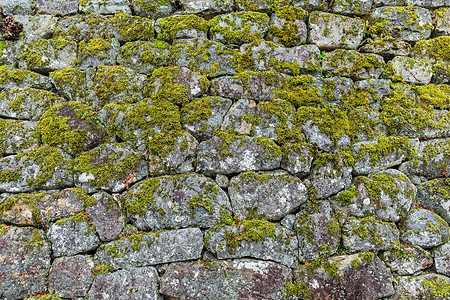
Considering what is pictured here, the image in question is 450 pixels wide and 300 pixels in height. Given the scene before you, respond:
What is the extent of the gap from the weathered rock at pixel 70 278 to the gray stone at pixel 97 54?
2.93 meters

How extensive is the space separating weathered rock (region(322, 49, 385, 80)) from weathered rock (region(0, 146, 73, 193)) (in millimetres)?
4237

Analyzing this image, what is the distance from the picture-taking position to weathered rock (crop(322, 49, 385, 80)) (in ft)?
13.0

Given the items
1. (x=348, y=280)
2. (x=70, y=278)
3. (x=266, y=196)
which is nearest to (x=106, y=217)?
(x=70, y=278)

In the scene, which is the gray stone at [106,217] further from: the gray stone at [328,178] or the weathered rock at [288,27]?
the weathered rock at [288,27]

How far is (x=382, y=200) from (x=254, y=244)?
6.18 ft

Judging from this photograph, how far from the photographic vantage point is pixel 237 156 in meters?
3.48

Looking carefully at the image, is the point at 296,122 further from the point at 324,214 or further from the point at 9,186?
the point at 9,186

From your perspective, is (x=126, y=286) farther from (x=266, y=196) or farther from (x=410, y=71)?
(x=410, y=71)

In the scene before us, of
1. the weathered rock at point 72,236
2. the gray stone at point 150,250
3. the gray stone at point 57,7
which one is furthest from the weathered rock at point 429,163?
the gray stone at point 57,7

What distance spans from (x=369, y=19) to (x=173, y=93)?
355cm

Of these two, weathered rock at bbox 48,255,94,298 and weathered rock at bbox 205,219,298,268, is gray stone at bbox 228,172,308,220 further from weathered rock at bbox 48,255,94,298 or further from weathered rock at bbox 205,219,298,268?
weathered rock at bbox 48,255,94,298

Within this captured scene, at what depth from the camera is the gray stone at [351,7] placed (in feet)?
13.8

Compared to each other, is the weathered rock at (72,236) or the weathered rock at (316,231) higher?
the weathered rock at (316,231)

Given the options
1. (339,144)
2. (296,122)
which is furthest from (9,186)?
(339,144)
